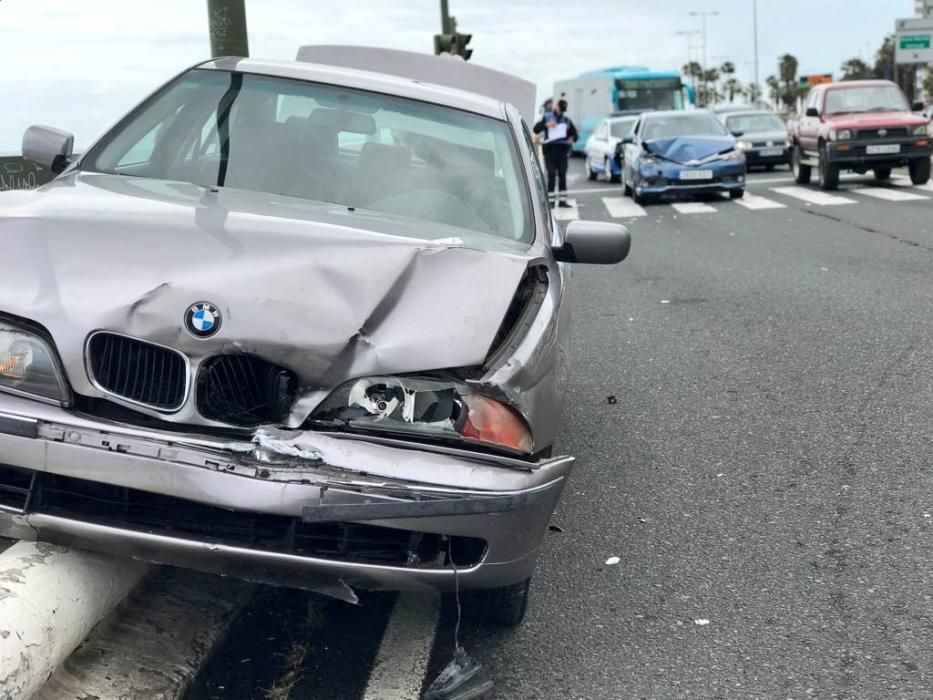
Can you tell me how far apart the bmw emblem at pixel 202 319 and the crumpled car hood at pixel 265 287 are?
2cm

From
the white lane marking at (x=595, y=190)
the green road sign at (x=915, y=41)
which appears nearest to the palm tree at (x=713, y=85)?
the green road sign at (x=915, y=41)

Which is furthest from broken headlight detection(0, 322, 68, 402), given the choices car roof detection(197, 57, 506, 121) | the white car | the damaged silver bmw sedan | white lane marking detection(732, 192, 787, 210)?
the white car

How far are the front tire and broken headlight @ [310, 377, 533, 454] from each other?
62.0 ft

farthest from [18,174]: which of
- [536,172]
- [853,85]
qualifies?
[853,85]

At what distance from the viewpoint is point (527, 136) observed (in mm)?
5133

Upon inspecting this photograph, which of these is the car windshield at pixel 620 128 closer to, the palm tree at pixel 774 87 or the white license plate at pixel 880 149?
the white license plate at pixel 880 149

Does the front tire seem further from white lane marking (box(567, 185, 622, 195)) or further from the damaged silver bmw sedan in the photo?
the damaged silver bmw sedan

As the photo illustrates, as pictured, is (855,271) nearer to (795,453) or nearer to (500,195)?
(795,453)

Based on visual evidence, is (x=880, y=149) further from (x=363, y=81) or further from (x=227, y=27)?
(x=363, y=81)

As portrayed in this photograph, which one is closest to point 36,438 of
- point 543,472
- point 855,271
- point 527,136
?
point 543,472

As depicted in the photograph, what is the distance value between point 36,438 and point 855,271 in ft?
29.8

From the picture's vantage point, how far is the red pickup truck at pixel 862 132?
20.3 metres

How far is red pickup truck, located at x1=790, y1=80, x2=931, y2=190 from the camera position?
20.3 m

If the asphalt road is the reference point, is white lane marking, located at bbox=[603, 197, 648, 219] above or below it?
below
